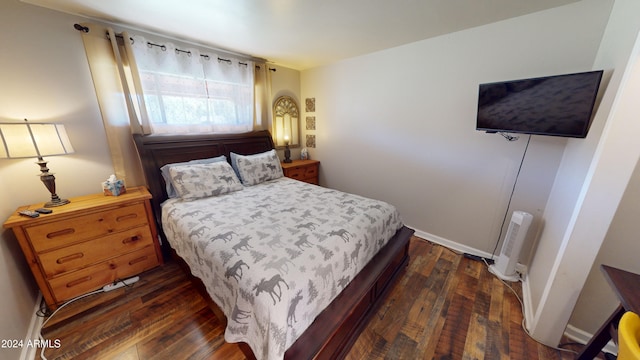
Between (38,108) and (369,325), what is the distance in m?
3.19

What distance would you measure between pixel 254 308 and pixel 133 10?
2490mm

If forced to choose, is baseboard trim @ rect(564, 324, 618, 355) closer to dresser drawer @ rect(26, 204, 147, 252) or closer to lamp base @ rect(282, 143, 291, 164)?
lamp base @ rect(282, 143, 291, 164)

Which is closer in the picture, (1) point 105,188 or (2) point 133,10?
(2) point 133,10

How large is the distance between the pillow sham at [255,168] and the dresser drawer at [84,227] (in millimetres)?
1015

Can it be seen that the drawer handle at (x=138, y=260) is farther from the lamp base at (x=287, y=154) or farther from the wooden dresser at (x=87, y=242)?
the lamp base at (x=287, y=154)

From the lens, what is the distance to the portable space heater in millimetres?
1848

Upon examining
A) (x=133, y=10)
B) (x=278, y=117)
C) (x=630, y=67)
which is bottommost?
(x=278, y=117)

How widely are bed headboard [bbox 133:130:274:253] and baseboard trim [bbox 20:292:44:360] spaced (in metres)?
0.87

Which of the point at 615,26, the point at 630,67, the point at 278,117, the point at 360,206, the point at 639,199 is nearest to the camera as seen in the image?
the point at 630,67

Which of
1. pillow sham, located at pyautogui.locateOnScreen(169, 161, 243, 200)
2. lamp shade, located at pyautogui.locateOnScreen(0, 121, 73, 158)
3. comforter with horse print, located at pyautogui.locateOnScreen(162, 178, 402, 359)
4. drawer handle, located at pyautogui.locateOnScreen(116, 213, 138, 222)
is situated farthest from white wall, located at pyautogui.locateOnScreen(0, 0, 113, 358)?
comforter with horse print, located at pyautogui.locateOnScreen(162, 178, 402, 359)

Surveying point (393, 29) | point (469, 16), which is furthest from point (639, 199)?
point (393, 29)

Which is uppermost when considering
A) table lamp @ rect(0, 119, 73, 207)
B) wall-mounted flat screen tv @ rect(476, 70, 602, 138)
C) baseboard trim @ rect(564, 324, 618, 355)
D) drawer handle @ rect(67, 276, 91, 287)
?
wall-mounted flat screen tv @ rect(476, 70, 602, 138)

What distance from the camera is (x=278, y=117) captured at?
345cm

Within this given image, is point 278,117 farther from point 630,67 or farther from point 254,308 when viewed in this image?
point 630,67
